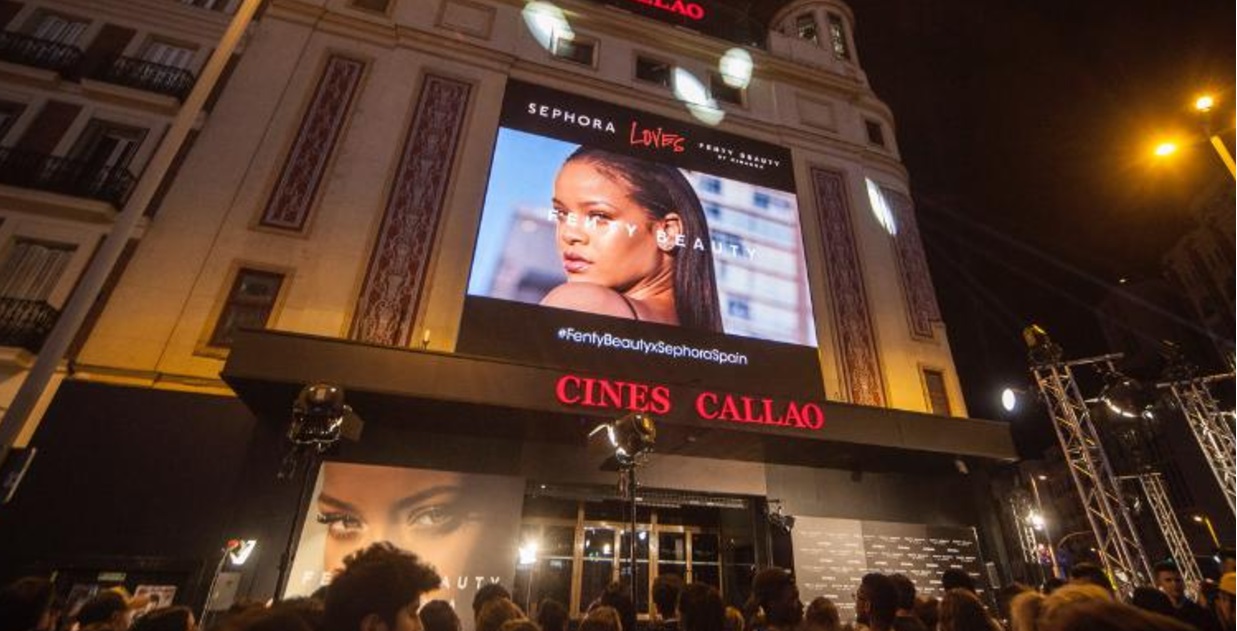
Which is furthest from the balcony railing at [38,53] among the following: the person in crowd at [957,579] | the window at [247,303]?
the person in crowd at [957,579]

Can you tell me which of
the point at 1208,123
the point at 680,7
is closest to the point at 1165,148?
the point at 1208,123

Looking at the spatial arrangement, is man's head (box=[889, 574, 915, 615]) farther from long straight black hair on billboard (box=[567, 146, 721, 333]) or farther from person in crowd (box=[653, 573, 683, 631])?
long straight black hair on billboard (box=[567, 146, 721, 333])

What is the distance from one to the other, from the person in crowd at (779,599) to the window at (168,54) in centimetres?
1478

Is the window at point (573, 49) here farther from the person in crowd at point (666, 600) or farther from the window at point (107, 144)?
the person in crowd at point (666, 600)

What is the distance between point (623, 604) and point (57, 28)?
16.5 meters

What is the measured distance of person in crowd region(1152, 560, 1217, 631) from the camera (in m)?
5.18

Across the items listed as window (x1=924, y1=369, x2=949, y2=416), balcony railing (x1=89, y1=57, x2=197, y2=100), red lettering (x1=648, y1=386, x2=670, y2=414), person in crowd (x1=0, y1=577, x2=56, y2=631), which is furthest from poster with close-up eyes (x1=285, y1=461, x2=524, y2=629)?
window (x1=924, y1=369, x2=949, y2=416)

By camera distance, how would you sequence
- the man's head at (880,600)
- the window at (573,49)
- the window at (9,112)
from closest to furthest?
the man's head at (880,600) < the window at (9,112) < the window at (573,49)

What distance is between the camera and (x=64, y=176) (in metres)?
10.2

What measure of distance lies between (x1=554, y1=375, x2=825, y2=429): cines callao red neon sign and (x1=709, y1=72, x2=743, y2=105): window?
33.9ft

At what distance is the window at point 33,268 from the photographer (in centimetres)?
918

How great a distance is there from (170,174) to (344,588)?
11.3m

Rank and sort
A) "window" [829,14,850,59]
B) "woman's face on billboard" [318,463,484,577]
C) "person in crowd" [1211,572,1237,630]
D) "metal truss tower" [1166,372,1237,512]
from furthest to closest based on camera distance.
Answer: "window" [829,14,850,59] → "metal truss tower" [1166,372,1237,512] → "woman's face on billboard" [318,463,484,577] → "person in crowd" [1211,572,1237,630]

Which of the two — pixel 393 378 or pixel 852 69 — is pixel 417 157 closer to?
pixel 393 378
